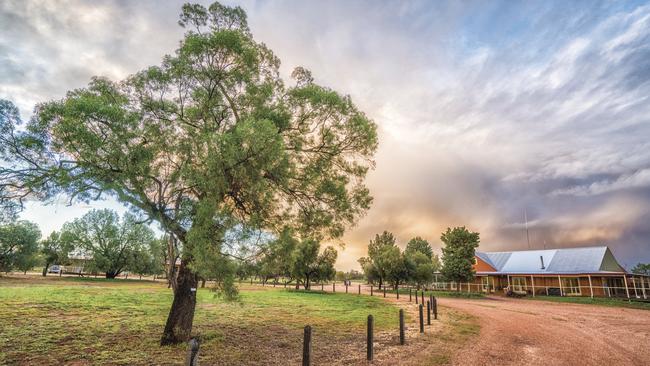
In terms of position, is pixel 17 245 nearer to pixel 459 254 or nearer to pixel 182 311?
pixel 182 311

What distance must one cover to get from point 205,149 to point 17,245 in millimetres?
58903

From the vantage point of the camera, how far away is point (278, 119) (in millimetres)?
11039

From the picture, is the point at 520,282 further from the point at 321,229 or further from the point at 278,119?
the point at 278,119

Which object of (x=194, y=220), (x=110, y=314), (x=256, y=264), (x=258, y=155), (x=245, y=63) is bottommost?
(x=110, y=314)

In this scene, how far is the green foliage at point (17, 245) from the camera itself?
46906 millimetres

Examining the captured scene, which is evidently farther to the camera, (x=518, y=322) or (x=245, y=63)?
(x=518, y=322)

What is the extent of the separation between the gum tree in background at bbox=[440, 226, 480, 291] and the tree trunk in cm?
3855

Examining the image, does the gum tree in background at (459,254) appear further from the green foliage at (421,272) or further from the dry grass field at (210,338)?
the dry grass field at (210,338)

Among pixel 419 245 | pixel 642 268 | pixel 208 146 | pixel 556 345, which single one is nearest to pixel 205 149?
pixel 208 146

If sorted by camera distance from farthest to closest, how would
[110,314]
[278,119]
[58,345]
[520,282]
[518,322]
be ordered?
1. [520,282]
2. [518,322]
3. [110,314]
4. [278,119]
5. [58,345]

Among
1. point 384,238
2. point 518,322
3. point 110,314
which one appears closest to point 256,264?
point 110,314

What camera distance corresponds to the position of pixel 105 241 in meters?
57.4

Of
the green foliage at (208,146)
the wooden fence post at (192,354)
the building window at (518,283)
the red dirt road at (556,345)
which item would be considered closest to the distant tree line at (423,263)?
the building window at (518,283)

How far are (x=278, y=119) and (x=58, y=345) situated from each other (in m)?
9.65
